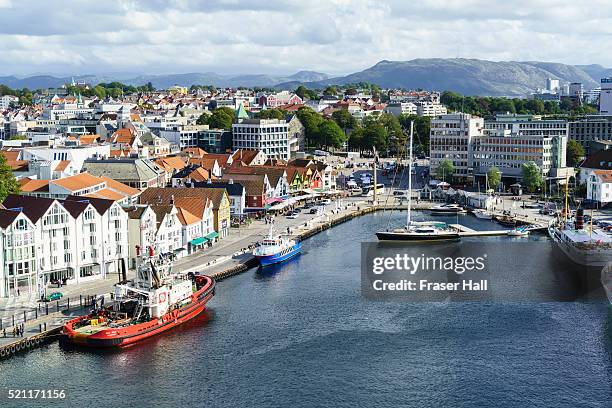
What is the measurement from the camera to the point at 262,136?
80.8 meters

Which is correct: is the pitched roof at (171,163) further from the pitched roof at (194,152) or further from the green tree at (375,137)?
the green tree at (375,137)

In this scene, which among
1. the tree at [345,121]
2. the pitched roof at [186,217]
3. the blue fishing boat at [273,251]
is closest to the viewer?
the blue fishing boat at [273,251]

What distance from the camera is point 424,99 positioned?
154375 millimetres

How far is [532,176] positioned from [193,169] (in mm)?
26462

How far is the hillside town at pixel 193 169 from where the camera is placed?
1443 inches

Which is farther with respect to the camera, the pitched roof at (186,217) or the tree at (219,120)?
the tree at (219,120)

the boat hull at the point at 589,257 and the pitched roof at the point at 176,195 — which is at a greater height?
the pitched roof at the point at 176,195

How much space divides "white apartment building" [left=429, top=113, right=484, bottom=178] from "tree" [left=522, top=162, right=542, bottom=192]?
6708mm

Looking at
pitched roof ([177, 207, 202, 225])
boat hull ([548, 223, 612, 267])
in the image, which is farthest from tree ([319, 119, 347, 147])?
boat hull ([548, 223, 612, 267])

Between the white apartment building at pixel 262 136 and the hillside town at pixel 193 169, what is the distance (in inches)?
4.7

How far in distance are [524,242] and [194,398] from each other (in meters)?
30.3

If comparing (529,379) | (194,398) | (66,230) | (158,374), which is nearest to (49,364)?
(158,374)

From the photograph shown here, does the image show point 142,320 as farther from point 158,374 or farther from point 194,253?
point 194,253
